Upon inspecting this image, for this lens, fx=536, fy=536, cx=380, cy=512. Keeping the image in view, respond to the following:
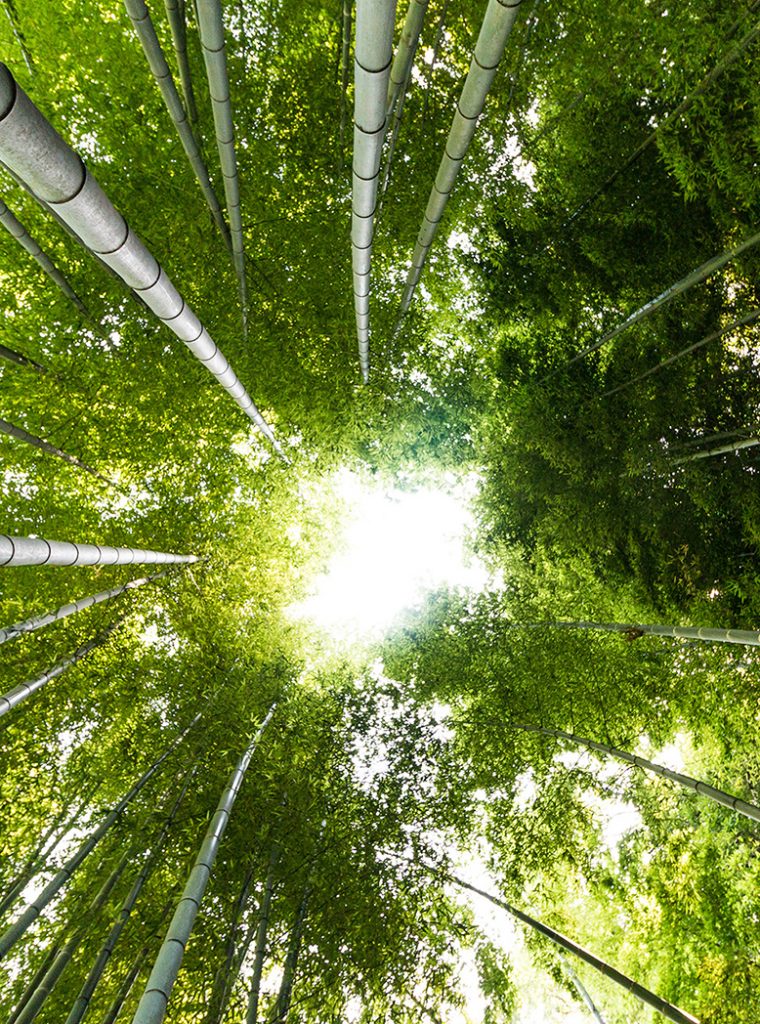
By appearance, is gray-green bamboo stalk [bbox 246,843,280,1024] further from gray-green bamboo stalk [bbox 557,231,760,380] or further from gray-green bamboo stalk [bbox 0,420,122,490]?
gray-green bamboo stalk [bbox 557,231,760,380]

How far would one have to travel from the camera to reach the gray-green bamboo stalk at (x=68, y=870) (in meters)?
3.10

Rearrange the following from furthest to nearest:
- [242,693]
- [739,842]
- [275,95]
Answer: [739,842]
[242,693]
[275,95]

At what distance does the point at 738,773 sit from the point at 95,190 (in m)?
5.76

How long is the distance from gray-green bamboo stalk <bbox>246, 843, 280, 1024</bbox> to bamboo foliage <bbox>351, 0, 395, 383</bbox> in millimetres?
3595

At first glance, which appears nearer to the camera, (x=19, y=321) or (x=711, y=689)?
(x=19, y=321)

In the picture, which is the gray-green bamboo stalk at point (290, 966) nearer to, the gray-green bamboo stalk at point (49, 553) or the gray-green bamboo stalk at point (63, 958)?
the gray-green bamboo stalk at point (63, 958)

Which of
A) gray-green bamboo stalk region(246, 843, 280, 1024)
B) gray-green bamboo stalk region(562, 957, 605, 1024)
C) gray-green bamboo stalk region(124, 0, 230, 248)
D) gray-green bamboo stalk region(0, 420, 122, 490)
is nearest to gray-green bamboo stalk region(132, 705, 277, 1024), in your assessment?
gray-green bamboo stalk region(246, 843, 280, 1024)

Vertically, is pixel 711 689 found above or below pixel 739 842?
above

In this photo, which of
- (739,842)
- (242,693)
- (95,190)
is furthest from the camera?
(739,842)

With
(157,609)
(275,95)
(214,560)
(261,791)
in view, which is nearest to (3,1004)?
(261,791)

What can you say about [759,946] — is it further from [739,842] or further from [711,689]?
[711,689]

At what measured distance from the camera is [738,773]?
4.54 m

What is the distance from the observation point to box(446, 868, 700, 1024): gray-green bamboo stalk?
2599 mm

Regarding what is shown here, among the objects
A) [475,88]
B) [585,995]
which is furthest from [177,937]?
[585,995]
